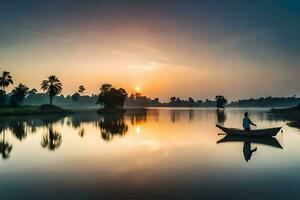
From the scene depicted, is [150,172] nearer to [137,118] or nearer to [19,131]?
[19,131]

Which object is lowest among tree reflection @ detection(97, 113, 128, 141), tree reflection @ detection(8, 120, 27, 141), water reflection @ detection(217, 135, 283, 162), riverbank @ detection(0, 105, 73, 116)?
water reflection @ detection(217, 135, 283, 162)

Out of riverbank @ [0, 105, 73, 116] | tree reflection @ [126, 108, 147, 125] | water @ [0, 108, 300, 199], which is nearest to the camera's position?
water @ [0, 108, 300, 199]

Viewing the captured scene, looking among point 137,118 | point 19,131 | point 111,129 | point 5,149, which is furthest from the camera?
point 137,118

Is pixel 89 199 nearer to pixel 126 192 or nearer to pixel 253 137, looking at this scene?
pixel 126 192

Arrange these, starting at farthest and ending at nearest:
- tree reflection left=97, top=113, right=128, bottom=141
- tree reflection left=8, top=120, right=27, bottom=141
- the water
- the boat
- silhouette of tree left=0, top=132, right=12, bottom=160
Answer: tree reflection left=97, top=113, right=128, bottom=141 < tree reflection left=8, top=120, right=27, bottom=141 < the boat < silhouette of tree left=0, top=132, right=12, bottom=160 < the water

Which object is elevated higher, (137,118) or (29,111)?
(29,111)

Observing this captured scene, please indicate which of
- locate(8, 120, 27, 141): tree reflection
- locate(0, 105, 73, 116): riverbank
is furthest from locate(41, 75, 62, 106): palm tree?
locate(8, 120, 27, 141): tree reflection

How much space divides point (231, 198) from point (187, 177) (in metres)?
4.13

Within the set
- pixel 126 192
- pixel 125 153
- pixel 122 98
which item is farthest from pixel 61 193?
pixel 122 98

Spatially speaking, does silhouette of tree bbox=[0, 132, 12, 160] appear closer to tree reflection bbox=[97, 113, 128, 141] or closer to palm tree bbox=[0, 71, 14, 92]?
tree reflection bbox=[97, 113, 128, 141]

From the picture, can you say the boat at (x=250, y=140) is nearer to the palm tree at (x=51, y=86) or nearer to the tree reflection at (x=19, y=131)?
the tree reflection at (x=19, y=131)

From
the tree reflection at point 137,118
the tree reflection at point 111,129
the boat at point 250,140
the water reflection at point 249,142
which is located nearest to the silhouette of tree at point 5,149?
the tree reflection at point 111,129

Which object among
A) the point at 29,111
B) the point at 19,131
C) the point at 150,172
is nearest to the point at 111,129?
the point at 19,131

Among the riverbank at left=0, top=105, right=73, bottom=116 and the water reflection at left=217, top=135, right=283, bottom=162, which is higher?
the riverbank at left=0, top=105, right=73, bottom=116
